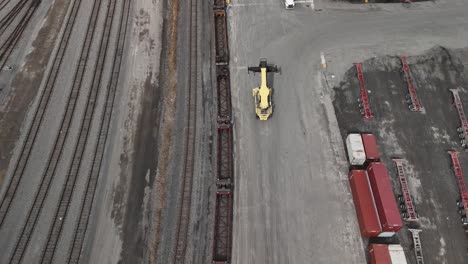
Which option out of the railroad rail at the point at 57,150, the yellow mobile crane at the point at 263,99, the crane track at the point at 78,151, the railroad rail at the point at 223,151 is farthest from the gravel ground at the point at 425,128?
the railroad rail at the point at 57,150

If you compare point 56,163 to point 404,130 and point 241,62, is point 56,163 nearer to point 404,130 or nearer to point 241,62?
point 241,62

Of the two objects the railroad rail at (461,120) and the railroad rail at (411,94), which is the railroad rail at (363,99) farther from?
the railroad rail at (461,120)

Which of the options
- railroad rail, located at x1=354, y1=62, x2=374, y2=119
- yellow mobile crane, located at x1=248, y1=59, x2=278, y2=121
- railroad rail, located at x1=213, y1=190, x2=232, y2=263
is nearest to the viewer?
railroad rail, located at x1=213, y1=190, x2=232, y2=263

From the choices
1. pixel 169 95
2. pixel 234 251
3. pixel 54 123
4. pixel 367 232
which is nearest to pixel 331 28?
pixel 169 95

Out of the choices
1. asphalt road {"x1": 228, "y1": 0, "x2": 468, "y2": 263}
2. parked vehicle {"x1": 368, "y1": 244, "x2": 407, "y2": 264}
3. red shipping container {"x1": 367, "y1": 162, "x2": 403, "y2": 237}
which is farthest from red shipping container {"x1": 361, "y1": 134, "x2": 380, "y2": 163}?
parked vehicle {"x1": 368, "y1": 244, "x2": 407, "y2": 264}

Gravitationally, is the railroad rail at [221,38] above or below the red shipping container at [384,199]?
above

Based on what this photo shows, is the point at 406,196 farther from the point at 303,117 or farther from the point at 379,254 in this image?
the point at 303,117

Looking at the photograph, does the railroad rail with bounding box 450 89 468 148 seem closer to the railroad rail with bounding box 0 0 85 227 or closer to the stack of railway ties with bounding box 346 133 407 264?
the stack of railway ties with bounding box 346 133 407 264
